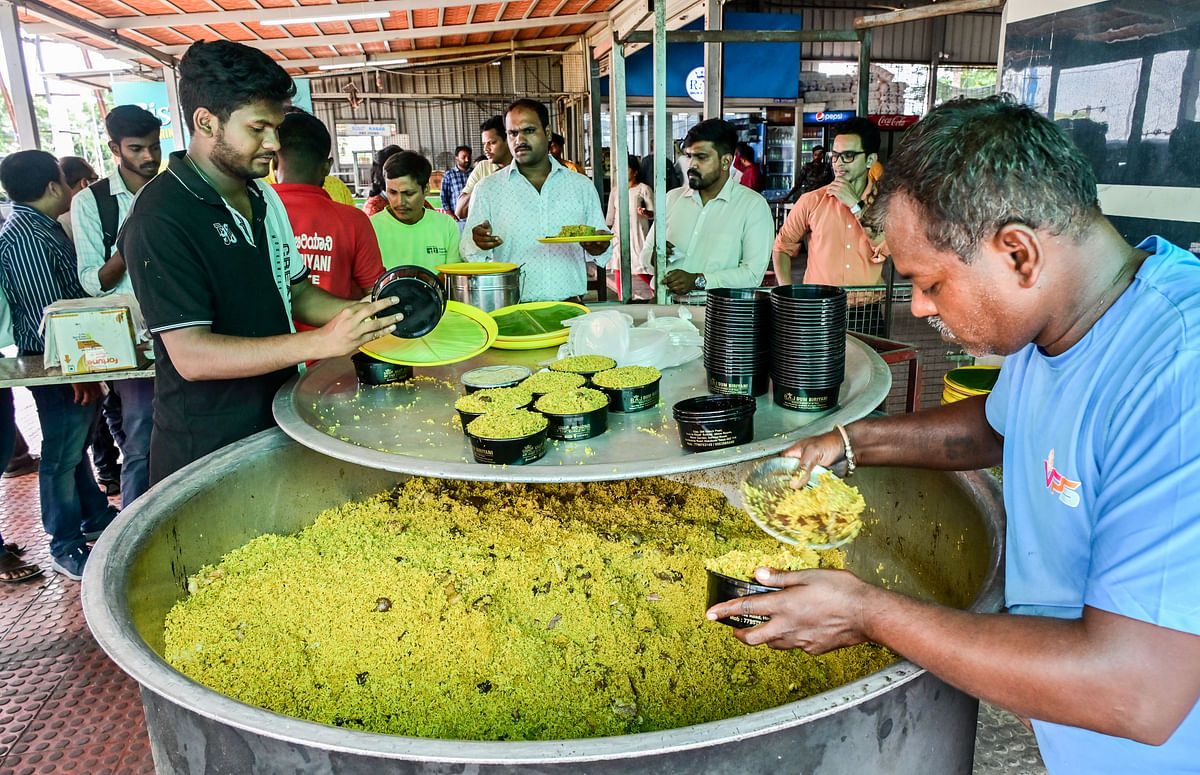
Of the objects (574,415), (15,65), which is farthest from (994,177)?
(15,65)

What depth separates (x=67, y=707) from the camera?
250 centimetres

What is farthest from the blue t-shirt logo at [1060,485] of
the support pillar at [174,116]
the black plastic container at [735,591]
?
the support pillar at [174,116]

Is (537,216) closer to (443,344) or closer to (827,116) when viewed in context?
(443,344)

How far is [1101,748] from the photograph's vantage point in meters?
1.09

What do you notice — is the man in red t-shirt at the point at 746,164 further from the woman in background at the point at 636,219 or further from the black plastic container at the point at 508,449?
the black plastic container at the point at 508,449

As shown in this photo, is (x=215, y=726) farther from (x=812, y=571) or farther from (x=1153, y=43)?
(x=1153, y=43)

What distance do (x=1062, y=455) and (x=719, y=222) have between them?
3.06 m

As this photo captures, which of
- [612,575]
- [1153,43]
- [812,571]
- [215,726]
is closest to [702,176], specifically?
[1153,43]

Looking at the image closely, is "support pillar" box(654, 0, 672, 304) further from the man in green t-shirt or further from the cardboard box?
the cardboard box

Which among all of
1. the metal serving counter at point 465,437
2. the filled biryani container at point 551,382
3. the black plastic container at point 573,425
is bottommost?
the metal serving counter at point 465,437

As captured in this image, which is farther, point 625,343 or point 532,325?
point 532,325

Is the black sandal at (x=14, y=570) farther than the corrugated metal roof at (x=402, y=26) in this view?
No

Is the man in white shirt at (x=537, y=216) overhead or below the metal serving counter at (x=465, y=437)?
overhead

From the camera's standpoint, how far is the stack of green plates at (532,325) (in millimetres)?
2371
